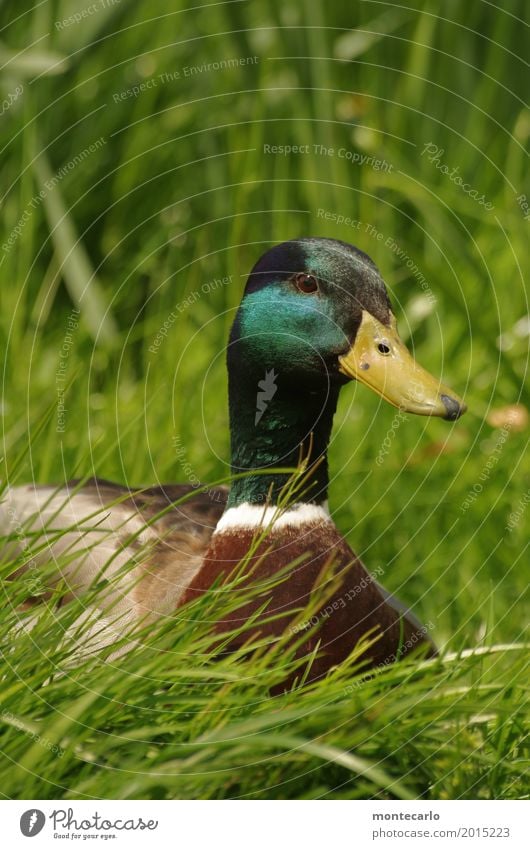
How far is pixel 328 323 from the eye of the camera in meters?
2.11

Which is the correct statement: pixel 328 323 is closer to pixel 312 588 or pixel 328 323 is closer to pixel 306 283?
pixel 306 283

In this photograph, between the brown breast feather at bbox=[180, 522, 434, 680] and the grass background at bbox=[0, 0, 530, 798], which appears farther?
the grass background at bbox=[0, 0, 530, 798]

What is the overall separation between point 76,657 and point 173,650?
0.14m

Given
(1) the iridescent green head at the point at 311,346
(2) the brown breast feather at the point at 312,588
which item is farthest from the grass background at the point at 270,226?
(1) the iridescent green head at the point at 311,346

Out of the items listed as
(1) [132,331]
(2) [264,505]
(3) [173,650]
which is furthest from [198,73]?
(3) [173,650]

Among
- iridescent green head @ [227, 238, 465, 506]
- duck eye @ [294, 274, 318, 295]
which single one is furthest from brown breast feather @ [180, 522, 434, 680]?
duck eye @ [294, 274, 318, 295]

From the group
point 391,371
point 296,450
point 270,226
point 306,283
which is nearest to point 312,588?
point 296,450

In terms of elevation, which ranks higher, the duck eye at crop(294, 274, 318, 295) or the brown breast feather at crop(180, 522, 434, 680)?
the duck eye at crop(294, 274, 318, 295)

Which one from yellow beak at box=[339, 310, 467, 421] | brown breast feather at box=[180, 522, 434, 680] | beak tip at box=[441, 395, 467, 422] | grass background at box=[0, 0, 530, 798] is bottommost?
brown breast feather at box=[180, 522, 434, 680]

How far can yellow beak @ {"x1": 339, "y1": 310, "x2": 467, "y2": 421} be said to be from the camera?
6.71ft

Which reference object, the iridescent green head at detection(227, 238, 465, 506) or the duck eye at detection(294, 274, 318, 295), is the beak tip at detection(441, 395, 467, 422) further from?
the duck eye at detection(294, 274, 318, 295)

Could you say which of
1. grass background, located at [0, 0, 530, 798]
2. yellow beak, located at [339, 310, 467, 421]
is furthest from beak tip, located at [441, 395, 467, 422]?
grass background, located at [0, 0, 530, 798]
